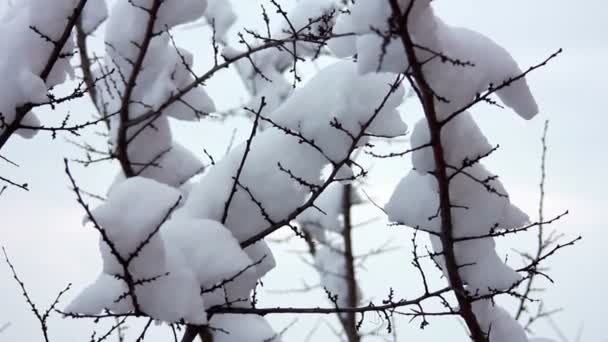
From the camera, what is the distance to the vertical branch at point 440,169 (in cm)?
207

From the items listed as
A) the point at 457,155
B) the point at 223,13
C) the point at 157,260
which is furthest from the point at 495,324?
the point at 223,13

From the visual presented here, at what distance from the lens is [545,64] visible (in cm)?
236

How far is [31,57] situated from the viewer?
304 centimetres

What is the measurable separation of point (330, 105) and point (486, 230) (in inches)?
36.3

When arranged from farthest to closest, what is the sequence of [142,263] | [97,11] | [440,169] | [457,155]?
[97,11] < [457,155] < [440,169] < [142,263]

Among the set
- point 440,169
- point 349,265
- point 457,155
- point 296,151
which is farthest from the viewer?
point 349,265

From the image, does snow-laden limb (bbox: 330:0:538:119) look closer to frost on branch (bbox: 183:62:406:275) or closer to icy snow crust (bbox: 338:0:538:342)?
icy snow crust (bbox: 338:0:538:342)

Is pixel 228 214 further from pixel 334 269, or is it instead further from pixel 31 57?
pixel 334 269

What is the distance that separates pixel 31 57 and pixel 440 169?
6.82 feet

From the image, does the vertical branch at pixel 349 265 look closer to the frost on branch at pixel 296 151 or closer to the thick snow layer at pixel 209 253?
the frost on branch at pixel 296 151

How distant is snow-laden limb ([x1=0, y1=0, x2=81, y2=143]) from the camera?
2.92 meters

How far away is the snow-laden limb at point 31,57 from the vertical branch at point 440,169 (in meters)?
1.79

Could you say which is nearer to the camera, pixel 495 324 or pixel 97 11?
pixel 495 324

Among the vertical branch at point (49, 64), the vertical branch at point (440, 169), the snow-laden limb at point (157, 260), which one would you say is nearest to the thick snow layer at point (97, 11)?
the vertical branch at point (49, 64)
